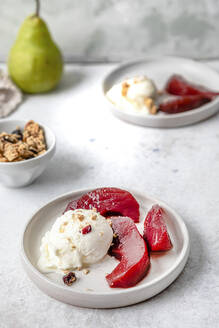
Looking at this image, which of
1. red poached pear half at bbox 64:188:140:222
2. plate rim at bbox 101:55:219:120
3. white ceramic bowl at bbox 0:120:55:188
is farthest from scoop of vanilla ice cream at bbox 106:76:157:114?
red poached pear half at bbox 64:188:140:222

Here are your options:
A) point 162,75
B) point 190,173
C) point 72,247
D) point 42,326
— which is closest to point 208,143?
point 190,173

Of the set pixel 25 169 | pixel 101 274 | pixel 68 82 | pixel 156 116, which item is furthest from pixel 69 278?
pixel 68 82

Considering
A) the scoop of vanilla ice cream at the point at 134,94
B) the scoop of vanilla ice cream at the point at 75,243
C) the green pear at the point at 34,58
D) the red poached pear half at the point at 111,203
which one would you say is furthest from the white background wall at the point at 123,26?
the scoop of vanilla ice cream at the point at 75,243

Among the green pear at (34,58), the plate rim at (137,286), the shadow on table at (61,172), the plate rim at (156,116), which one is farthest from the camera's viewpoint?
the green pear at (34,58)

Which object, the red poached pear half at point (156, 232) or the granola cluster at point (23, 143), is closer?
the red poached pear half at point (156, 232)

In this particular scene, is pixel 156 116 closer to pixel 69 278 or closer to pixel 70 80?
pixel 70 80

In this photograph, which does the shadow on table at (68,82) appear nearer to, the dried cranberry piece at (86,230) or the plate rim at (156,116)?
the plate rim at (156,116)
